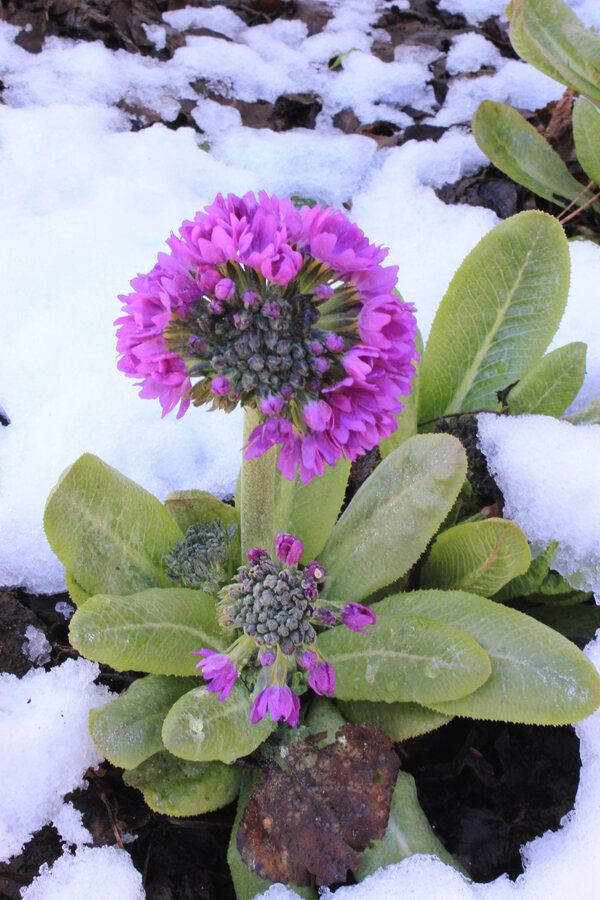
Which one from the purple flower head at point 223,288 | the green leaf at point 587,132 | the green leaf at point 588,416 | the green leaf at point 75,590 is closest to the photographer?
the purple flower head at point 223,288

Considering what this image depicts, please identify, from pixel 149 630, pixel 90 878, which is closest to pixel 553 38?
pixel 149 630

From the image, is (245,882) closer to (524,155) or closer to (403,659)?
(403,659)

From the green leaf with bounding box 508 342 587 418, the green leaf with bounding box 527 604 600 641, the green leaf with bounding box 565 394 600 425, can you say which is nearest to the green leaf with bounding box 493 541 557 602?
the green leaf with bounding box 527 604 600 641

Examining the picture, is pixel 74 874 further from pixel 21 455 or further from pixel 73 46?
pixel 73 46

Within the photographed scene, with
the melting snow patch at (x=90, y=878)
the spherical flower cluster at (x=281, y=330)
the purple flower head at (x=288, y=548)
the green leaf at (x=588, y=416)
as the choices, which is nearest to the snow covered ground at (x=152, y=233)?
the melting snow patch at (x=90, y=878)

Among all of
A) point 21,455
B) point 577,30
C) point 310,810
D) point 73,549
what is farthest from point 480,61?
Result: point 310,810

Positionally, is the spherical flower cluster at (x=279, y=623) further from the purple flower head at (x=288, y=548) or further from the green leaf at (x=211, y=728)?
the green leaf at (x=211, y=728)
